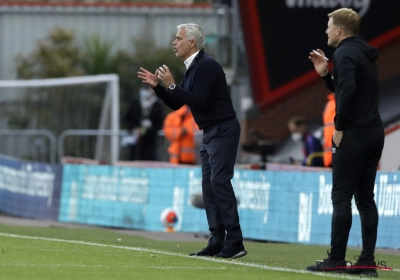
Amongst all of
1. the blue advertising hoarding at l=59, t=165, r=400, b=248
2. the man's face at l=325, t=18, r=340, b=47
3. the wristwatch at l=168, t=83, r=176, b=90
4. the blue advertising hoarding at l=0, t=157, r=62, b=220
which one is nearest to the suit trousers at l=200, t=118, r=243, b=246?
the wristwatch at l=168, t=83, r=176, b=90

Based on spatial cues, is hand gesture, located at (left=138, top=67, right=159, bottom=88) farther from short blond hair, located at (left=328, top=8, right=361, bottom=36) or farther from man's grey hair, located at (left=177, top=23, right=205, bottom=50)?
short blond hair, located at (left=328, top=8, right=361, bottom=36)

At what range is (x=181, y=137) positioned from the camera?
19.6 m

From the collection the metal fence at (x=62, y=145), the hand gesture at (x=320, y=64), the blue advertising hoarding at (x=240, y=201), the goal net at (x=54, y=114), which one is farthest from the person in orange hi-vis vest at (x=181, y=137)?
the hand gesture at (x=320, y=64)

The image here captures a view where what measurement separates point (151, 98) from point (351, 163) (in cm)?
1224

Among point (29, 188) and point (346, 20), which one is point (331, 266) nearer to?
point (346, 20)

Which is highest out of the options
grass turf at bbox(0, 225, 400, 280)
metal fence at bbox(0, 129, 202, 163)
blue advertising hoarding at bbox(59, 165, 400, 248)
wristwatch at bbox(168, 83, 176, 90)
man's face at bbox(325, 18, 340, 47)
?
man's face at bbox(325, 18, 340, 47)

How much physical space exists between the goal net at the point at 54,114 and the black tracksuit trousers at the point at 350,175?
13.3m

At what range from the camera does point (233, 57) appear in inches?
843

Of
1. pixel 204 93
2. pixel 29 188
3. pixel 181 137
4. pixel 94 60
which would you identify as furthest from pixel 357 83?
pixel 94 60

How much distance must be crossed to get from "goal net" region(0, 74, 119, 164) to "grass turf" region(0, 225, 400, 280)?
10537 mm

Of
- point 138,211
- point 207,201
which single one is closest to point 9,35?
point 138,211

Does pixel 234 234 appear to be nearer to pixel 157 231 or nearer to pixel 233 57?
pixel 157 231

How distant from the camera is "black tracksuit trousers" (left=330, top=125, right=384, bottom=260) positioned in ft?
28.7

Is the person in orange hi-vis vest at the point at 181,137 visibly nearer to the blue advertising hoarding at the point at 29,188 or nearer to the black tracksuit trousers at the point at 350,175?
the blue advertising hoarding at the point at 29,188
